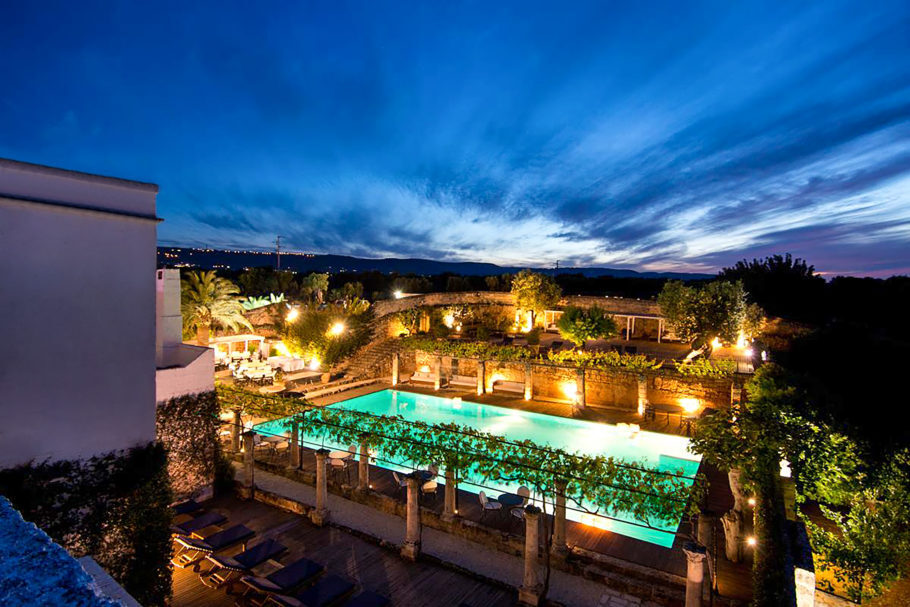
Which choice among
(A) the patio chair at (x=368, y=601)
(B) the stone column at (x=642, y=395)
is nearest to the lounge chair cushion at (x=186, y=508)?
(A) the patio chair at (x=368, y=601)

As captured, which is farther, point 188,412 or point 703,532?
point 188,412

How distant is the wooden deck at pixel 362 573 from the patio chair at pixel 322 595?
0.63 m

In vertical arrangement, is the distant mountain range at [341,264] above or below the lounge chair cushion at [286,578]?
above

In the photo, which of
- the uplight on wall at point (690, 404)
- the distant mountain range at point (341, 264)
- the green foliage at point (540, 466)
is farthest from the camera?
the distant mountain range at point (341, 264)

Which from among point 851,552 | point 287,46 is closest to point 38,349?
point 851,552

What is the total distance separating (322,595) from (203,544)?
2.42 metres

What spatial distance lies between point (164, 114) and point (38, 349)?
21.0 metres

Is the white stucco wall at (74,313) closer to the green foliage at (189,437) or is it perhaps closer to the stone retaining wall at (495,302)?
the green foliage at (189,437)

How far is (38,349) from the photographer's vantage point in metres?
5.85

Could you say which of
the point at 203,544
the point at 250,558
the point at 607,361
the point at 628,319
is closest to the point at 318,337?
the point at 607,361

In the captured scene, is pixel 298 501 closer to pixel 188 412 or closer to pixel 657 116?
pixel 188 412

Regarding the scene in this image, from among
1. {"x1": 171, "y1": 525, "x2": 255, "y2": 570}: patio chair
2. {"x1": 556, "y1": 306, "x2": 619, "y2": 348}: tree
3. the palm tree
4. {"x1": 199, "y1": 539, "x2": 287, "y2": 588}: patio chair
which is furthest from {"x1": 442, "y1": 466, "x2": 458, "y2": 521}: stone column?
the palm tree

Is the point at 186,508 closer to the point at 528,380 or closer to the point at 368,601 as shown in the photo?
the point at 368,601

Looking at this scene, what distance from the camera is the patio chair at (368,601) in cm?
615
